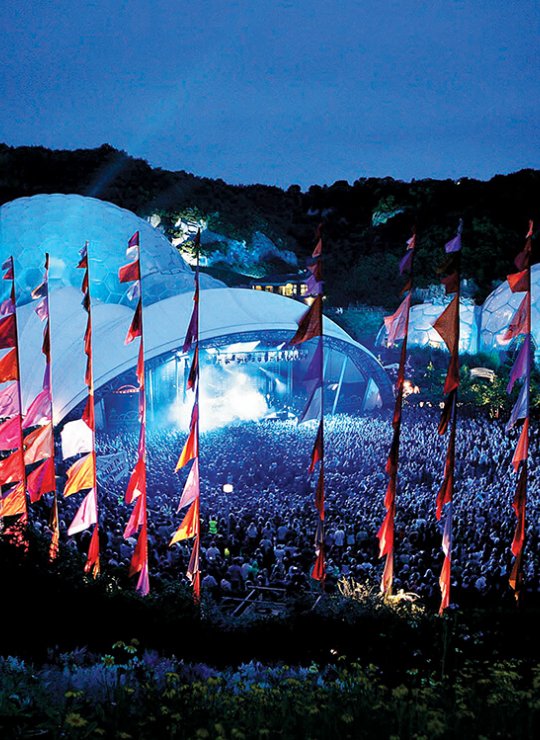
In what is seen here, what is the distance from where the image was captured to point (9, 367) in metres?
10.9

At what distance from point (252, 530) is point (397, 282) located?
34.0 meters

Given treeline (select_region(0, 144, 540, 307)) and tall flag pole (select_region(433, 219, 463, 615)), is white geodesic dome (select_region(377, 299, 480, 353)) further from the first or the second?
tall flag pole (select_region(433, 219, 463, 615))

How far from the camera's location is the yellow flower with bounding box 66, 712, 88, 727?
339cm

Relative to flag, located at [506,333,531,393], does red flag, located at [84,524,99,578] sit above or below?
below

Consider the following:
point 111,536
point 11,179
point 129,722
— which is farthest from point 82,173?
point 129,722

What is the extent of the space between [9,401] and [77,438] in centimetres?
139

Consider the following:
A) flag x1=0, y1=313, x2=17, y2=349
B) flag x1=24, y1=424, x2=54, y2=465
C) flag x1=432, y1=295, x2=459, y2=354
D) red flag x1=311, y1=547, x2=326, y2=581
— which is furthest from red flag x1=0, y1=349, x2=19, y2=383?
flag x1=432, y1=295, x2=459, y2=354

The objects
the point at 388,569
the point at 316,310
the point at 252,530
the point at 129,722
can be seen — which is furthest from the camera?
the point at 252,530

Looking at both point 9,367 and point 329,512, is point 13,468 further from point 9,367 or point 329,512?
point 329,512

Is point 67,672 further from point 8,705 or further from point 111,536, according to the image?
point 111,536

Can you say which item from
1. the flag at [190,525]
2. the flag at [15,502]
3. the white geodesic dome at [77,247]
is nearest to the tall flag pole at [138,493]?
the flag at [190,525]

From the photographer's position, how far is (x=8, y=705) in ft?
11.3

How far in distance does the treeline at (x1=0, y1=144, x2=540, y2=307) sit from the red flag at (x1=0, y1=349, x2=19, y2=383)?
3233cm

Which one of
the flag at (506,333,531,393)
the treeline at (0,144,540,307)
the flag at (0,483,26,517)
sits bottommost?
the flag at (0,483,26,517)
